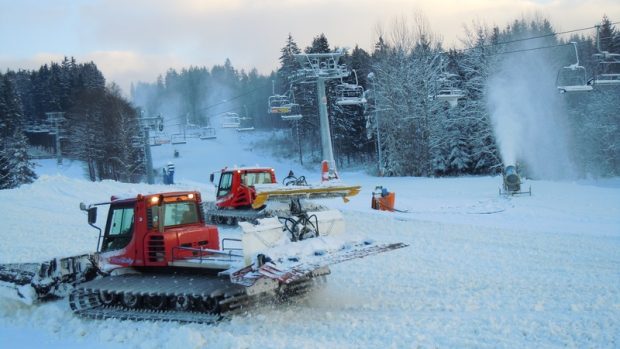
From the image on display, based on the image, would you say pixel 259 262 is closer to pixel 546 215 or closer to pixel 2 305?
pixel 2 305

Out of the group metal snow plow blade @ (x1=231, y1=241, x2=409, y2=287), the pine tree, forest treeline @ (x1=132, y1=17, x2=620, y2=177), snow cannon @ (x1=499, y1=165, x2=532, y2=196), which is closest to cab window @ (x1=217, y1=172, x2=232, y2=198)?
metal snow plow blade @ (x1=231, y1=241, x2=409, y2=287)

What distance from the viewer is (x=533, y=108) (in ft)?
138

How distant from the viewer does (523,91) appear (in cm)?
4175

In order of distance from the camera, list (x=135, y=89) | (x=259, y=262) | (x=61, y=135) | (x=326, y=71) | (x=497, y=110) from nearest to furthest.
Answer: (x=259, y=262) → (x=326, y=71) → (x=497, y=110) → (x=61, y=135) → (x=135, y=89)

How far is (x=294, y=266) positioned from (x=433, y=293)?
3.06 metres

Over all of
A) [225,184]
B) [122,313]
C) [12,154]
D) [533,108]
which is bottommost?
[122,313]

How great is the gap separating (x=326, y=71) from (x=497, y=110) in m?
17.2

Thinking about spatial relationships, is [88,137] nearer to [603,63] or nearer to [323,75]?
[323,75]

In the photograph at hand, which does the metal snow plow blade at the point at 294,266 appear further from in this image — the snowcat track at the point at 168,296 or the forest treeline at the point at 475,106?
the forest treeline at the point at 475,106

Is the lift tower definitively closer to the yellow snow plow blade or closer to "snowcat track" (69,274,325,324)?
the yellow snow plow blade

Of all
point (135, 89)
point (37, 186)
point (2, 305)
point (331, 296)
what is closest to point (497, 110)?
point (37, 186)

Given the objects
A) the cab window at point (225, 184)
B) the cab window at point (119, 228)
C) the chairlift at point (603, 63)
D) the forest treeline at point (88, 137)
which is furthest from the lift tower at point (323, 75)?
the forest treeline at point (88, 137)

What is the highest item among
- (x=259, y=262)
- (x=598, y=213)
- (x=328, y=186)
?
(x=328, y=186)

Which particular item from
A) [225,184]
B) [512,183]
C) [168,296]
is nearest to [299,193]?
[168,296]
